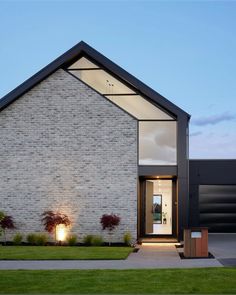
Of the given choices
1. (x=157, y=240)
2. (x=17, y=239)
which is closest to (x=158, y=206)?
(x=157, y=240)

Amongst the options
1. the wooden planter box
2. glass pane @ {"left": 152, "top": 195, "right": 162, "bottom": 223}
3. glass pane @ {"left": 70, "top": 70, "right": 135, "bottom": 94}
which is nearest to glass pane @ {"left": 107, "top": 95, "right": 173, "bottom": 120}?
glass pane @ {"left": 70, "top": 70, "right": 135, "bottom": 94}

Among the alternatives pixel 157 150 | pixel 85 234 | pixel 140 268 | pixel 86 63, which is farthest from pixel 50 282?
pixel 86 63

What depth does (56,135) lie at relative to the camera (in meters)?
23.7

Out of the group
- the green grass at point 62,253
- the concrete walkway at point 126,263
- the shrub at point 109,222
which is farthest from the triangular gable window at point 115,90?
the concrete walkway at point 126,263

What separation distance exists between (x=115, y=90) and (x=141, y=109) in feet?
4.71

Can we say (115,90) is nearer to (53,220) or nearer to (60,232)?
(53,220)

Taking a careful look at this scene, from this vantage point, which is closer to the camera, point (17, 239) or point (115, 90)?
point (17, 239)

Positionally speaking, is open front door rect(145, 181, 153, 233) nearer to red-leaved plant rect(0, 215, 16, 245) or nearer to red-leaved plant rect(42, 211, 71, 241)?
red-leaved plant rect(42, 211, 71, 241)

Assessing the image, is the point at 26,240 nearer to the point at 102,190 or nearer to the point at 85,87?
the point at 102,190

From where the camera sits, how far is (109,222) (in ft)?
73.6

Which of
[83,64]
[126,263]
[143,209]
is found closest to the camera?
[126,263]

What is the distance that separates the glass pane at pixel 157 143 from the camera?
2362 cm

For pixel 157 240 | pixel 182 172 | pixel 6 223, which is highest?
pixel 182 172

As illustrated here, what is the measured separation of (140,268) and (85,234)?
870cm
